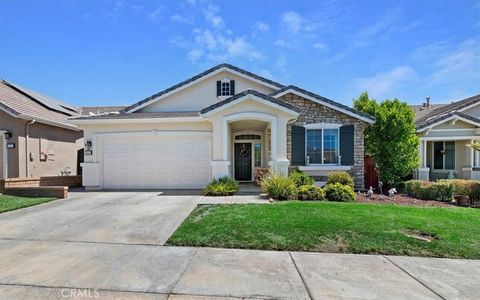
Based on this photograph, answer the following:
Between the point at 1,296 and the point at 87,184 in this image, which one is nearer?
the point at 1,296

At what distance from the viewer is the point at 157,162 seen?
12.9 m

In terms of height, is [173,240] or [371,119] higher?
[371,119]

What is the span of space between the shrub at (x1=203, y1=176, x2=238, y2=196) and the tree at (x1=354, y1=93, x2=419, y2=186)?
7587mm

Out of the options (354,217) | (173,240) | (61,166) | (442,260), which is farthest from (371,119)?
(61,166)

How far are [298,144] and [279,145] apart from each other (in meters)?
1.60

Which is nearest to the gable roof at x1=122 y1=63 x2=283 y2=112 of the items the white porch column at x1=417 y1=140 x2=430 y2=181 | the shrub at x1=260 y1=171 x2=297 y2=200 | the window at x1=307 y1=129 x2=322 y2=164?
the window at x1=307 y1=129 x2=322 y2=164

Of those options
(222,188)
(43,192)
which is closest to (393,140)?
(222,188)

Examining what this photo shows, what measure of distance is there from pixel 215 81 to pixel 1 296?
45.7ft

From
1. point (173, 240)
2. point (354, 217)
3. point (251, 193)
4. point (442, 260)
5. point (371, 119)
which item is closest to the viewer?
point (442, 260)

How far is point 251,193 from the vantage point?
10.9 m

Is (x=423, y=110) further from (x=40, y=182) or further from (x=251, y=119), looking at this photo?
(x=40, y=182)

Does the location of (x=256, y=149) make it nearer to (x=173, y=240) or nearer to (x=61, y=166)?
(x=173, y=240)

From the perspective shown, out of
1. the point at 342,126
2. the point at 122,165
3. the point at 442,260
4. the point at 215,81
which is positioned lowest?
the point at 442,260

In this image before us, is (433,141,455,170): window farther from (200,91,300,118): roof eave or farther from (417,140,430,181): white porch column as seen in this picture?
(200,91,300,118): roof eave
